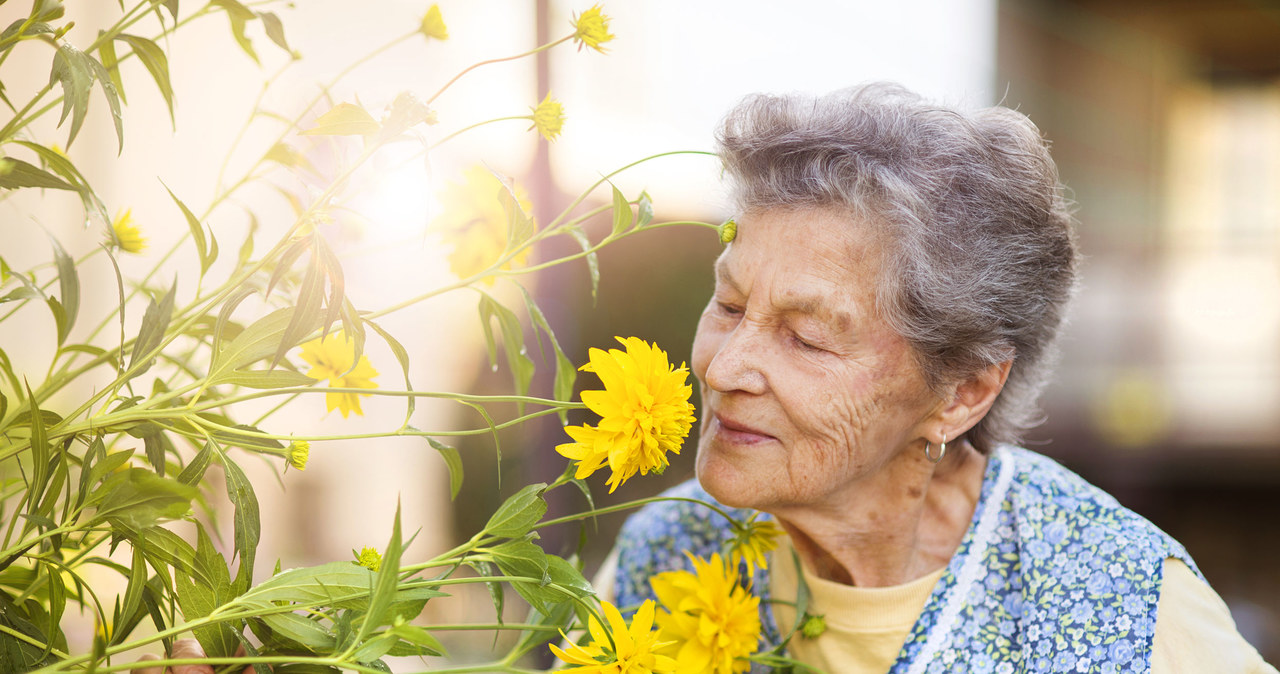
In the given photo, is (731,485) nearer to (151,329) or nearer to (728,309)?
(728,309)

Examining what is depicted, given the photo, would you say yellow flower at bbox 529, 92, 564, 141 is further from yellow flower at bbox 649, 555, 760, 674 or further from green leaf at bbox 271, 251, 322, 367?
yellow flower at bbox 649, 555, 760, 674

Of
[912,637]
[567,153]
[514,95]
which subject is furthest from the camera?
[567,153]

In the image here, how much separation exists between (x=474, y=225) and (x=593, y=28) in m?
0.20

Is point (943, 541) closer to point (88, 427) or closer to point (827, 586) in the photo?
point (827, 586)

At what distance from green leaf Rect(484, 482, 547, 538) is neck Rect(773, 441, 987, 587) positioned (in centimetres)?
57

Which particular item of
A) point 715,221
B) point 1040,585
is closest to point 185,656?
point 1040,585

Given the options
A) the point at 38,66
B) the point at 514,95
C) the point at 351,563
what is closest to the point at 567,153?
the point at 514,95

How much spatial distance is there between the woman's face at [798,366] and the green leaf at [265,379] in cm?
54

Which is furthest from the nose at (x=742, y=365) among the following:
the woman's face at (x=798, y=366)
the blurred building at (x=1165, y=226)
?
the blurred building at (x=1165, y=226)

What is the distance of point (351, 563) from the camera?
0.61 m

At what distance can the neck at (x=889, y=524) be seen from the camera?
119 centimetres

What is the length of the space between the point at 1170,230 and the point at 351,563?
510cm

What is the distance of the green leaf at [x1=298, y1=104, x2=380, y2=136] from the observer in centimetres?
58

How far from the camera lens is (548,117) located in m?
0.73
